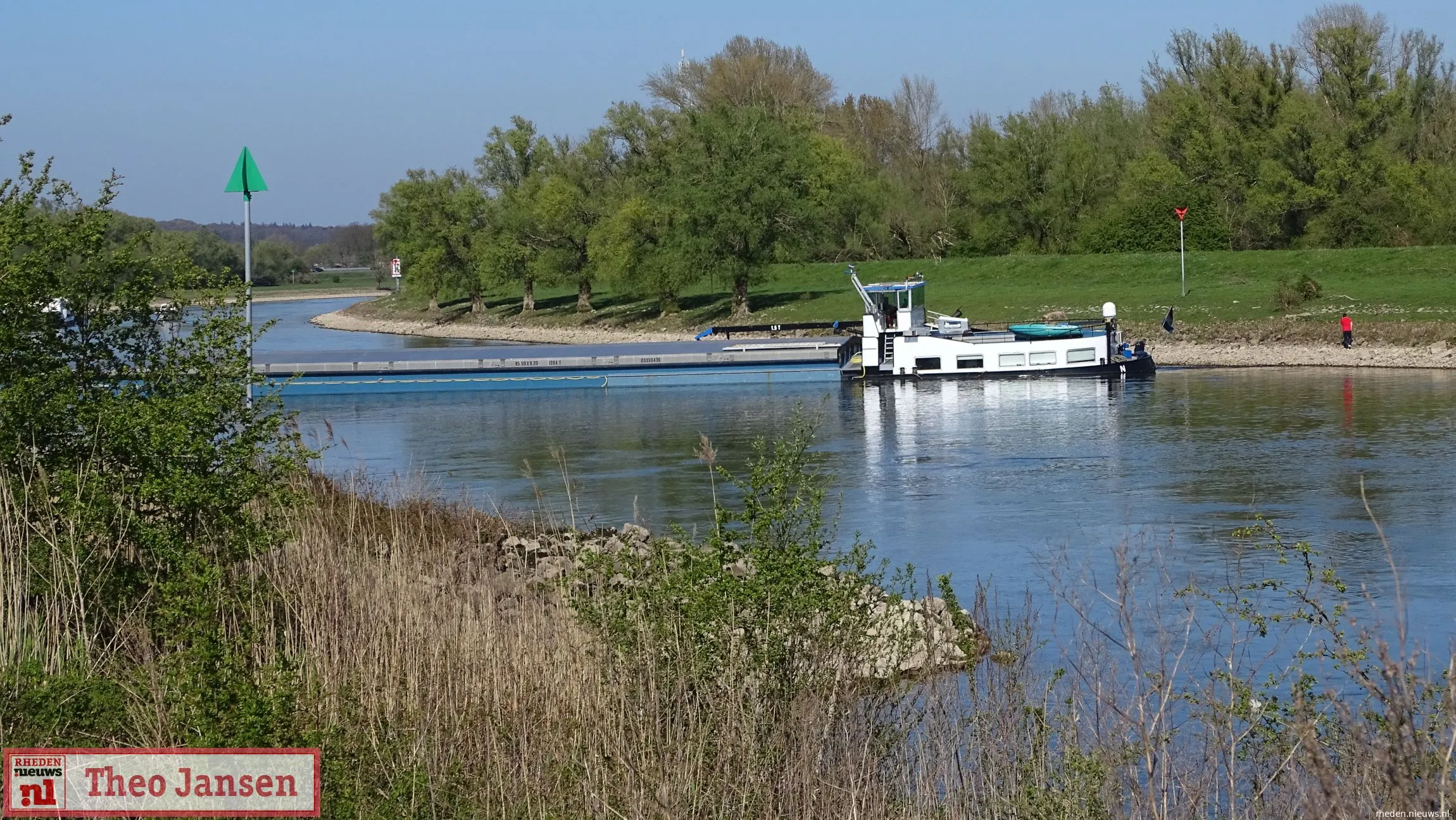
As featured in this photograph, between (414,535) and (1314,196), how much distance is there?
55.2 meters

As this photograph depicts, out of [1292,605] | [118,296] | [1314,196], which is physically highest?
[1314,196]

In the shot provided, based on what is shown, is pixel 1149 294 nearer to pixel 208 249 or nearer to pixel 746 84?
pixel 746 84

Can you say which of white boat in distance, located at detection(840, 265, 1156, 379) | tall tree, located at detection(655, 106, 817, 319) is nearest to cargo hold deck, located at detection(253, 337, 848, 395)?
white boat in distance, located at detection(840, 265, 1156, 379)

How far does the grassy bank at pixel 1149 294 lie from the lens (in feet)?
149

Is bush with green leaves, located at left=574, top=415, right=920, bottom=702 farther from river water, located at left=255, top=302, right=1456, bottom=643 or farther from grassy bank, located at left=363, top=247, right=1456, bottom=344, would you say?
grassy bank, located at left=363, top=247, right=1456, bottom=344

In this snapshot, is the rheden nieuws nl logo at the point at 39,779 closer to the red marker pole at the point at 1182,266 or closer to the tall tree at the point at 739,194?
the red marker pole at the point at 1182,266

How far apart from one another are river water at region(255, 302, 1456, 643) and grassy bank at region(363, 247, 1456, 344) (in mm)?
6317

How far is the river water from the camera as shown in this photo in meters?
16.9

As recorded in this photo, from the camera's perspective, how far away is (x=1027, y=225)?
236ft

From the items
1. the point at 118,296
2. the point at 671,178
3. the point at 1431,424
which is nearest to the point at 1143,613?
the point at 118,296

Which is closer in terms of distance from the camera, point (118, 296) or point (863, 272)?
point (118, 296)

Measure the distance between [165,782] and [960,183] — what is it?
7116 centimetres

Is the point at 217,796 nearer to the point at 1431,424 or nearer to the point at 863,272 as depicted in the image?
the point at 1431,424

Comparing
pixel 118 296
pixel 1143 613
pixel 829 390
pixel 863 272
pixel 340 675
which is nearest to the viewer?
pixel 340 675
